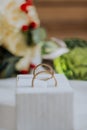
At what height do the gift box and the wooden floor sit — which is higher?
the wooden floor

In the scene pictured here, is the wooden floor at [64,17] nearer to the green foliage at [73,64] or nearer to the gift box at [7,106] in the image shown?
the green foliage at [73,64]

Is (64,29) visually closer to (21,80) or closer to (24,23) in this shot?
(24,23)

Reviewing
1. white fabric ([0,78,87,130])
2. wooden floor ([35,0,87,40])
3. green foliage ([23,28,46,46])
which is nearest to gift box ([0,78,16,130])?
white fabric ([0,78,87,130])

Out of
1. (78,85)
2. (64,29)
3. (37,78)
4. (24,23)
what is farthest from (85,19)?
(37,78)

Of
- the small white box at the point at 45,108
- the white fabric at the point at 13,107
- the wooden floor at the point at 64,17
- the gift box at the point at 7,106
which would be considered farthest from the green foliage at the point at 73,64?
the wooden floor at the point at 64,17

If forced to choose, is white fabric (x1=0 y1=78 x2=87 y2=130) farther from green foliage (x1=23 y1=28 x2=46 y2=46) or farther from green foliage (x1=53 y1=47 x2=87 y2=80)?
green foliage (x1=23 y1=28 x2=46 y2=46)

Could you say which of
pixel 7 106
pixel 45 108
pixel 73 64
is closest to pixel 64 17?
pixel 73 64
